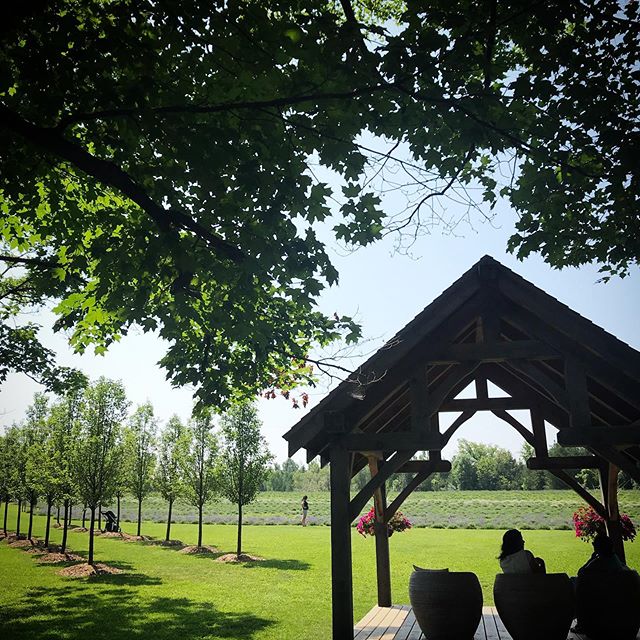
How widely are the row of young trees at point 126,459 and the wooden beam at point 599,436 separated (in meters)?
12.1

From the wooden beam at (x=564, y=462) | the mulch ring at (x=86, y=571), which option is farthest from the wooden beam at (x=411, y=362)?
the mulch ring at (x=86, y=571)

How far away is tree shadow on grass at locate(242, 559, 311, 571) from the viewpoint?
20761mm

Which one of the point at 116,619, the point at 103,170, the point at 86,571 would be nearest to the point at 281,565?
the point at 86,571

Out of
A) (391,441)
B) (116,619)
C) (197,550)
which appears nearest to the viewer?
(391,441)

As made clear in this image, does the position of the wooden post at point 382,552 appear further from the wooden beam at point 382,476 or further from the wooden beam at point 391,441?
the wooden beam at point 391,441

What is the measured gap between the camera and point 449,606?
298 inches

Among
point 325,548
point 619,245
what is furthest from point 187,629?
point 325,548

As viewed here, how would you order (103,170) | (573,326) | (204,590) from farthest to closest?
(204,590) < (573,326) < (103,170)

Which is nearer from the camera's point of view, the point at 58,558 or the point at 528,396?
the point at 528,396

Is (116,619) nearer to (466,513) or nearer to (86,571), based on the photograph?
(86,571)

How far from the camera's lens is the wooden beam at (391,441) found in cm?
680

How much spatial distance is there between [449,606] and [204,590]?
1148cm

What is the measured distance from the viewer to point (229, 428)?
1035 inches

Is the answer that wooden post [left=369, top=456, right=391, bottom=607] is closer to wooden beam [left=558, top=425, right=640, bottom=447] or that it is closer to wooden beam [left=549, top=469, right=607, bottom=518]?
wooden beam [left=549, top=469, right=607, bottom=518]
